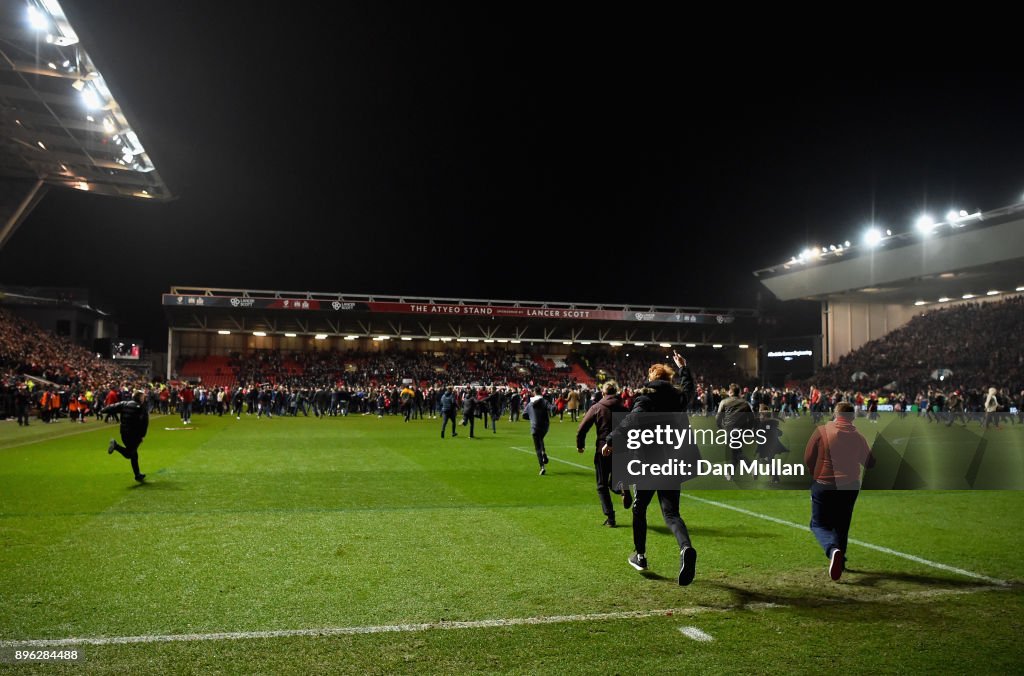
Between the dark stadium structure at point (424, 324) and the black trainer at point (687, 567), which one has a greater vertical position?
the dark stadium structure at point (424, 324)

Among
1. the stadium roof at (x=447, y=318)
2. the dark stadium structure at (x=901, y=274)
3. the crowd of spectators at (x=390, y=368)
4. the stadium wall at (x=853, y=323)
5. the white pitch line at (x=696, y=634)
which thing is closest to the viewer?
the white pitch line at (x=696, y=634)

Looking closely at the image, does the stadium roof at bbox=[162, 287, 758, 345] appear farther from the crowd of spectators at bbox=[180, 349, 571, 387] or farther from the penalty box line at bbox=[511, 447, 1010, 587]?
the penalty box line at bbox=[511, 447, 1010, 587]

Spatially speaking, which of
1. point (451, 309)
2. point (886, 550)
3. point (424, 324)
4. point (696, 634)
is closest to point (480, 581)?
point (696, 634)

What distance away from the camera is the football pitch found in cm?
452

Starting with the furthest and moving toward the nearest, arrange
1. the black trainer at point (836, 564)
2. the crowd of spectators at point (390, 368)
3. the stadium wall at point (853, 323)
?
the stadium wall at point (853, 323), the crowd of spectators at point (390, 368), the black trainer at point (836, 564)

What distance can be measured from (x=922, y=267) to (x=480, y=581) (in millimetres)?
47592

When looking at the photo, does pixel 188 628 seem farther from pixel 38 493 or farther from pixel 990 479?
pixel 990 479

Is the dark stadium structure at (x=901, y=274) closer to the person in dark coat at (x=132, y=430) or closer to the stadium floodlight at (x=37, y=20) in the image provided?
the person in dark coat at (x=132, y=430)

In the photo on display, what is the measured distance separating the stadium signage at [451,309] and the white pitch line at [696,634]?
50904mm

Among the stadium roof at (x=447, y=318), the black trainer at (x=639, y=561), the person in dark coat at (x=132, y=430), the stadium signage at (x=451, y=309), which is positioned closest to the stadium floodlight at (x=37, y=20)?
the person in dark coat at (x=132, y=430)

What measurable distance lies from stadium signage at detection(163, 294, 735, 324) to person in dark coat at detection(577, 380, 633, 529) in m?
47.1

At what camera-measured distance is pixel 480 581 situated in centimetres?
619

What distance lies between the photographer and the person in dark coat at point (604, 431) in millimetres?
7820

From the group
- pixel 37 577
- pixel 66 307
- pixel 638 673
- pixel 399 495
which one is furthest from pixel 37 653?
pixel 66 307
